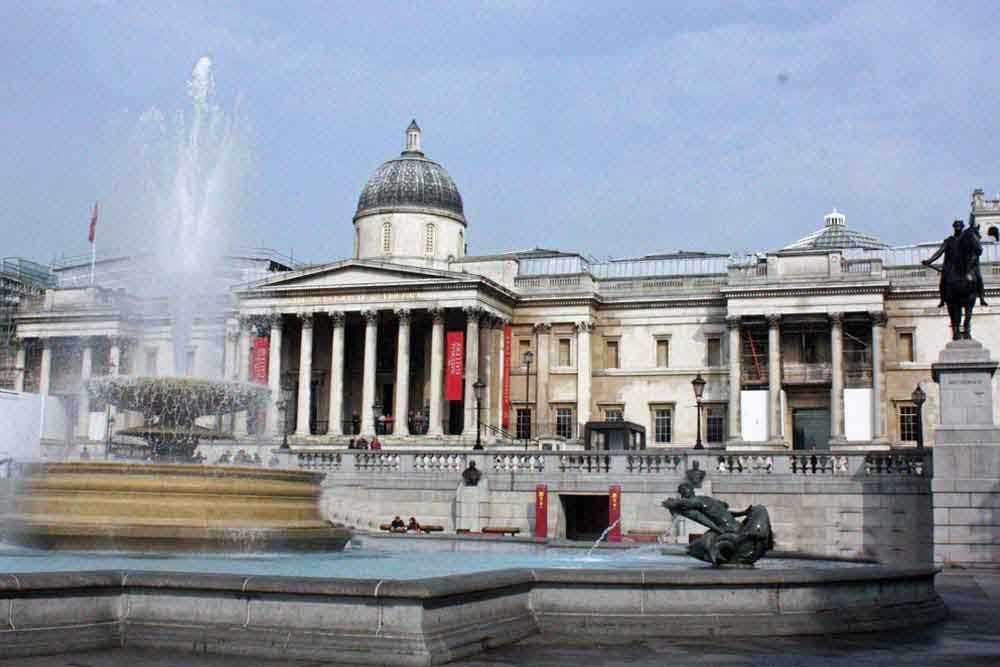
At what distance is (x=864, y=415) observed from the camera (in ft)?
196

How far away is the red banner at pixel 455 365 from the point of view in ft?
198

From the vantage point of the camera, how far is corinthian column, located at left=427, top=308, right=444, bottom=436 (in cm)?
6097

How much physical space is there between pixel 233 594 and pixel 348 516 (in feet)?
77.3

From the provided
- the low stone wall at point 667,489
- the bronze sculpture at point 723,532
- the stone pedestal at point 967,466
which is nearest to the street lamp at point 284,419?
the low stone wall at point 667,489

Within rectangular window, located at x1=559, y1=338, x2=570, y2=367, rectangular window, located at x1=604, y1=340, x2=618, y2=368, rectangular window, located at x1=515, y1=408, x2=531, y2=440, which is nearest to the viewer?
rectangular window, located at x1=559, y1=338, x2=570, y2=367

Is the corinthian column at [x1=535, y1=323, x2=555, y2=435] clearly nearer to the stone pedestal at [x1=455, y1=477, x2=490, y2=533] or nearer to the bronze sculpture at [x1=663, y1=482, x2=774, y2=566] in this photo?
the stone pedestal at [x1=455, y1=477, x2=490, y2=533]

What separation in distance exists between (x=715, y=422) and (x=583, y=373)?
24.2 ft

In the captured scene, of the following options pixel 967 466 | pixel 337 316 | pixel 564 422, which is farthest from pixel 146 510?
pixel 564 422

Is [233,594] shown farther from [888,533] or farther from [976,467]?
[888,533]

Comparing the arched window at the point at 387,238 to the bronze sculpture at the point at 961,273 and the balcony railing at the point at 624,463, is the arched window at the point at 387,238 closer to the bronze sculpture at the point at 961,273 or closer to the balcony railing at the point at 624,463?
the balcony railing at the point at 624,463

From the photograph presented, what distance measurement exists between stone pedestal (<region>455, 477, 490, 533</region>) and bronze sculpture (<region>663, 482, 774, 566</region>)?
21609mm

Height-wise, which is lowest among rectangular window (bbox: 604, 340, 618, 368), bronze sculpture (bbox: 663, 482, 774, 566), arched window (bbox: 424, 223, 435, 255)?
bronze sculpture (bbox: 663, 482, 774, 566)

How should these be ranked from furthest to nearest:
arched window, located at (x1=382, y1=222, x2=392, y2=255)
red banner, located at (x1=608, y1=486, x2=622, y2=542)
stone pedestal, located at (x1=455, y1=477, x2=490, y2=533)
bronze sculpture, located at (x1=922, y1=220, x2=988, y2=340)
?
arched window, located at (x1=382, y1=222, x2=392, y2=255)
stone pedestal, located at (x1=455, y1=477, x2=490, y2=533)
red banner, located at (x1=608, y1=486, x2=622, y2=542)
bronze sculpture, located at (x1=922, y1=220, x2=988, y2=340)

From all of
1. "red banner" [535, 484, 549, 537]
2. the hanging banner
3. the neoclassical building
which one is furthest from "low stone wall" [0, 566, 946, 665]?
the hanging banner
